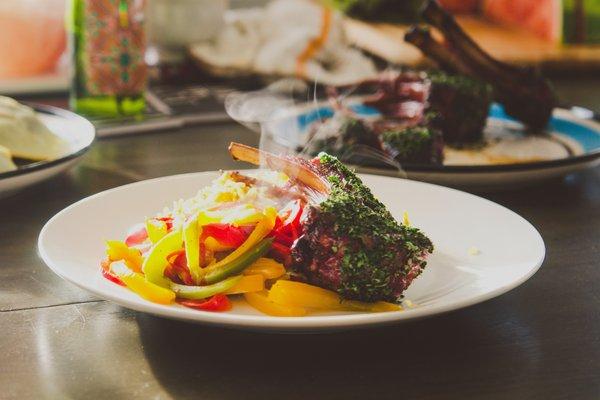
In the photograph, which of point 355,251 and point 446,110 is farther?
point 446,110

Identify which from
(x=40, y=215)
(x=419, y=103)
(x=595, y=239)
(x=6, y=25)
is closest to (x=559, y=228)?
(x=595, y=239)

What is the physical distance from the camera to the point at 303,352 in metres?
0.83

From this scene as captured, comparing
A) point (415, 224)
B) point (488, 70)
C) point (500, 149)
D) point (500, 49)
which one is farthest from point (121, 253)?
point (500, 49)

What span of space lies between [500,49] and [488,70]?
98 centimetres

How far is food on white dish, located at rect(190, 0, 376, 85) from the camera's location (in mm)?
2281

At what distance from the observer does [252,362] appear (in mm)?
805

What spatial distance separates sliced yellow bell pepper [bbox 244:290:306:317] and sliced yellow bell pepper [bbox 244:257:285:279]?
0.07 feet

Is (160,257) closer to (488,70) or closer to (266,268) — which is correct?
(266,268)

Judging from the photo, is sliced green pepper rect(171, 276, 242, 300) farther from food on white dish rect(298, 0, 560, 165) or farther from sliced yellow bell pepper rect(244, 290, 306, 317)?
food on white dish rect(298, 0, 560, 165)

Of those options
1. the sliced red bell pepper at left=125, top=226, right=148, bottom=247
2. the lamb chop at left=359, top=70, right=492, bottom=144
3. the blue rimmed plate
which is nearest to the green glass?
the blue rimmed plate

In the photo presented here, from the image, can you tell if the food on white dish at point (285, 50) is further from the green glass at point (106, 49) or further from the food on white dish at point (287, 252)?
the food on white dish at point (287, 252)

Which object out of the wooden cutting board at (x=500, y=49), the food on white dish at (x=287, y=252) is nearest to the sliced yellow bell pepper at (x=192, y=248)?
the food on white dish at (x=287, y=252)

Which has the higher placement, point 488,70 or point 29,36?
point 488,70

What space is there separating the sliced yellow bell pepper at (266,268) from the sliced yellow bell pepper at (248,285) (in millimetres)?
13
